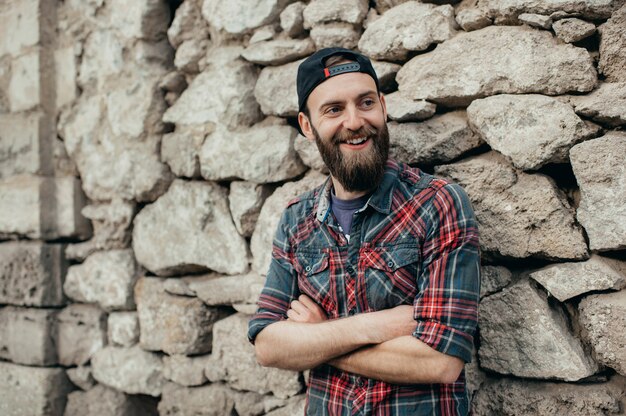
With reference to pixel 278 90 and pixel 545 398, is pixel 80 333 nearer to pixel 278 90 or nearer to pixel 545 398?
pixel 278 90

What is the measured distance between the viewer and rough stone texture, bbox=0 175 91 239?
3217 millimetres

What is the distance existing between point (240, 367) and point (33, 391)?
1.36 meters

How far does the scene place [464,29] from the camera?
7.07ft

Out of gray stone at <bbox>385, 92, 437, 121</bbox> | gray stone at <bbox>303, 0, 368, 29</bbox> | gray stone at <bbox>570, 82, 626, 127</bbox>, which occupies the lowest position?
gray stone at <bbox>570, 82, 626, 127</bbox>

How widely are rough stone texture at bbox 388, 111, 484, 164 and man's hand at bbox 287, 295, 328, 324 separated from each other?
63 centimetres

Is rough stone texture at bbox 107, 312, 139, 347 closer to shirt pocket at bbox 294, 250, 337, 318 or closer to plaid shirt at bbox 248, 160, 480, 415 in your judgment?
plaid shirt at bbox 248, 160, 480, 415

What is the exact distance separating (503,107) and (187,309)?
168cm

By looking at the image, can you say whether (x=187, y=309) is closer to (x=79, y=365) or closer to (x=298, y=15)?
(x=79, y=365)

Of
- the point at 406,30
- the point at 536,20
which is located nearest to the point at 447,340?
the point at 536,20

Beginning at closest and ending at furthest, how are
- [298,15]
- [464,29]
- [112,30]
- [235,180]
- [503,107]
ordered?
[503,107]
[464,29]
[298,15]
[235,180]
[112,30]

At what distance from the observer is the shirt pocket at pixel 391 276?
1820 mm

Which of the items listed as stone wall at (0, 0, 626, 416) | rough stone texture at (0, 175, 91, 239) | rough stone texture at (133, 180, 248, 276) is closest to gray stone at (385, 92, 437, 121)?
stone wall at (0, 0, 626, 416)

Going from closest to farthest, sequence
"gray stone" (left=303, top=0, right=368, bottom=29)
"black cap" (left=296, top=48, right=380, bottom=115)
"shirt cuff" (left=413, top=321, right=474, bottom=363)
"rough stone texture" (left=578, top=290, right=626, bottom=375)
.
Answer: "shirt cuff" (left=413, top=321, right=474, bottom=363), "rough stone texture" (left=578, top=290, right=626, bottom=375), "black cap" (left=296, top=48, right=380, bottom=115), "gray stone" (left=303, top=0, right=368, bottom=29)

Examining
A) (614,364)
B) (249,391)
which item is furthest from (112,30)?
(614,364)
